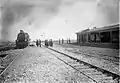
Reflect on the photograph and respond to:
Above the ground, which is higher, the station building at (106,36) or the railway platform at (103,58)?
the station building at (106,36)

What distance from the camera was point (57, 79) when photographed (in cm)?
543

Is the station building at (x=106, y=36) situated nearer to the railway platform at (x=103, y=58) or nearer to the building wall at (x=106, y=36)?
the building wall at (x=106, y=36)

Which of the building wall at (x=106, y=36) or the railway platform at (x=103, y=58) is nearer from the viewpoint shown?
the railway platform at (x=103, y=58)

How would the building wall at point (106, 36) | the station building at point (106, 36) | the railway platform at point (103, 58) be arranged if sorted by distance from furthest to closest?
the building wall at point (106, 36), the station building at point (106, 36), the railway platform at point (103, 58)

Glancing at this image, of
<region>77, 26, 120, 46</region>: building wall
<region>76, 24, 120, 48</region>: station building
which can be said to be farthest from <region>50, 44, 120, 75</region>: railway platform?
<region>77, 26, 120, 46</region>: building wall

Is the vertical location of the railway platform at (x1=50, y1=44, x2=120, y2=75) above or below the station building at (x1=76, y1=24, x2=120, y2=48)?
below

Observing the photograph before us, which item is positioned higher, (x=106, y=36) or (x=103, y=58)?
(x=106, y=36)

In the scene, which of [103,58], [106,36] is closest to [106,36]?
[106,36]

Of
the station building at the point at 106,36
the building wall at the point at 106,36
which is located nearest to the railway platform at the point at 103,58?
the station building at the point at 106,36

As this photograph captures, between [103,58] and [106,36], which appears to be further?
[106,36]

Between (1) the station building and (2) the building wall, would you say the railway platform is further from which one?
(2) the building wall

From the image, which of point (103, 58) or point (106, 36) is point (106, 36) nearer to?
point (106, 36)

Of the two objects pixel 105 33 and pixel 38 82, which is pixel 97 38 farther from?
pixel 38 82

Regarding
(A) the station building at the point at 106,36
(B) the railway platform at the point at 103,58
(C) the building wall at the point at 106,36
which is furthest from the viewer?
(C) the building wall at the point at 106,36
